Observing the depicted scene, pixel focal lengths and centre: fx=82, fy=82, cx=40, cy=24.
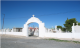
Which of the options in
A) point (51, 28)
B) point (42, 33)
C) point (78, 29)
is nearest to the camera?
point (78, 29)

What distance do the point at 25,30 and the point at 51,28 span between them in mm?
7724

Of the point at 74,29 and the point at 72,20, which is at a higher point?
the point at 72,20

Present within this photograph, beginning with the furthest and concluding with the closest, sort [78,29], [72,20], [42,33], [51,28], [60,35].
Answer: [72,20] → [51,28] → [42,33] → [60,35] → [78,29]

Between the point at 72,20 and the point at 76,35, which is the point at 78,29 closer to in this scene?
the point at 76,35

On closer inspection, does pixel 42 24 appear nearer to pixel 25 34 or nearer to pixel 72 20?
pixel 25 34

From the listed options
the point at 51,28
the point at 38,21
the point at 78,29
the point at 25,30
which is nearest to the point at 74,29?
the point at 78,29

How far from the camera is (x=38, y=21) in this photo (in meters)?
17.0

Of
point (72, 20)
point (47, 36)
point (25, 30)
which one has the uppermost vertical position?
point (72, 20)

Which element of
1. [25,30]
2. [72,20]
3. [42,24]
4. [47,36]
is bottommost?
[47,36]

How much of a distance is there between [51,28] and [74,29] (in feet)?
29.0

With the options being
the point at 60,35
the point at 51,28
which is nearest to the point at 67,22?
the point at 51,28

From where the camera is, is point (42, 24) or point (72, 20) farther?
point (72, 20)

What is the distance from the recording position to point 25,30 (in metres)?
18.5

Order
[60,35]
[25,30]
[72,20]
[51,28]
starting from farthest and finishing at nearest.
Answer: [72,20] → [51,28] → [25,30] → [60,35]
